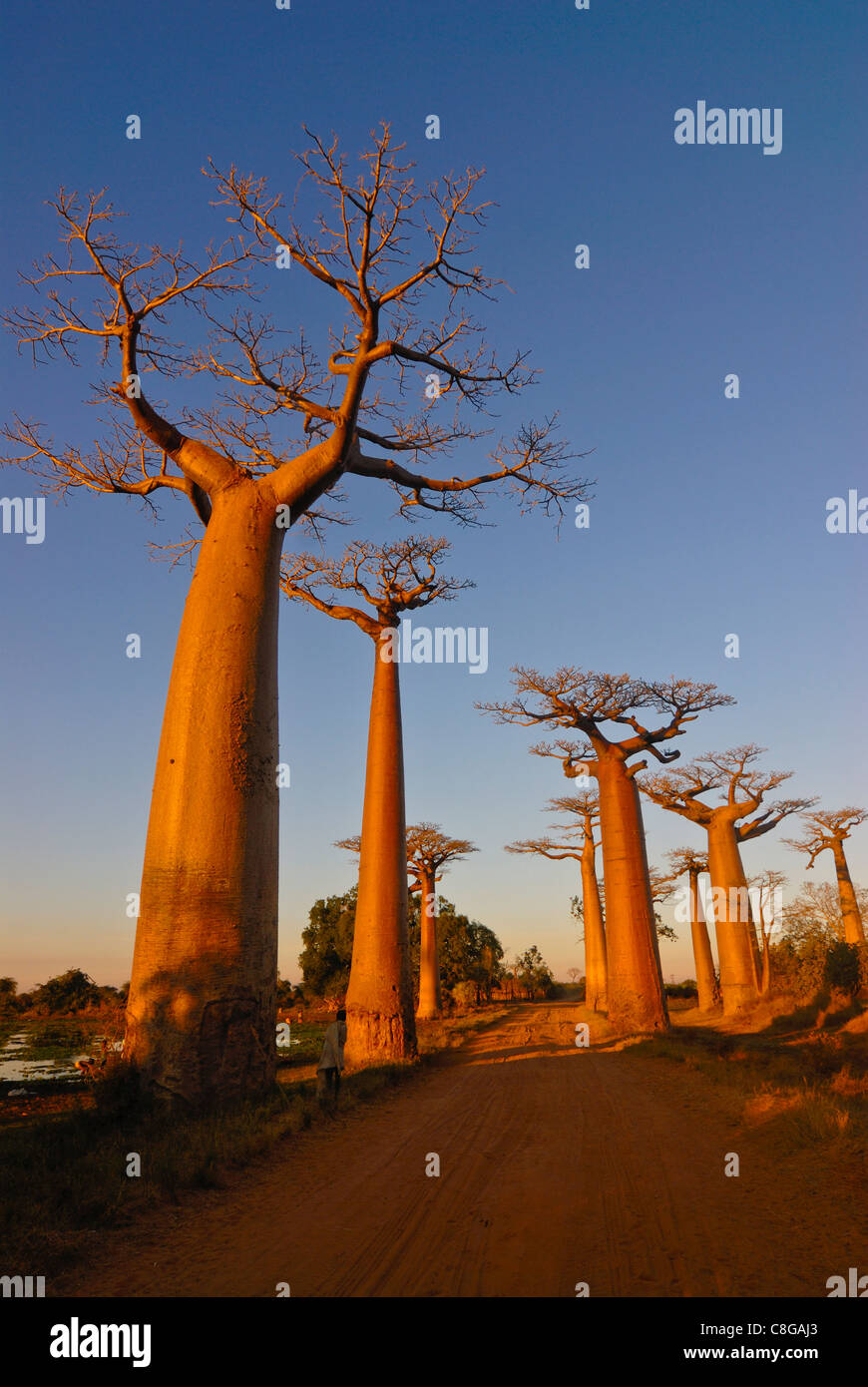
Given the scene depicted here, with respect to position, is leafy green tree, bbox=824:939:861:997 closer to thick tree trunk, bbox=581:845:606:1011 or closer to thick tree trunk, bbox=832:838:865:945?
thick tree trunk, bbox=832:838:865:945

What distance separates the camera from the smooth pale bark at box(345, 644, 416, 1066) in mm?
11500

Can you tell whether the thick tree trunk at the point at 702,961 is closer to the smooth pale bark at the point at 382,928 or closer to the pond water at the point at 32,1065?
the pond water at the point at 32,1065

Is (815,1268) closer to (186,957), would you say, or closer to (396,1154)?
(396,1154)

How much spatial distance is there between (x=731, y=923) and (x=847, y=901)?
275 inches

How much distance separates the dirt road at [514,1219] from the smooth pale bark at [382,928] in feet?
15.2

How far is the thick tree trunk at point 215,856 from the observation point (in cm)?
636

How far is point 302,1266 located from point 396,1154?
2513 mm

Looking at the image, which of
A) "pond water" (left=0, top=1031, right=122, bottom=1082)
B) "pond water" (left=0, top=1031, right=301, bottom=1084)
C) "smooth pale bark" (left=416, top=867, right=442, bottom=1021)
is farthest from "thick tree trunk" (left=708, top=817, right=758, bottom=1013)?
"pond water" (left=0, top=1031, right=122, bottom=1082)

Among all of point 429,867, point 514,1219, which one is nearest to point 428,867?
point 429,867

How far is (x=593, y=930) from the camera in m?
30.3

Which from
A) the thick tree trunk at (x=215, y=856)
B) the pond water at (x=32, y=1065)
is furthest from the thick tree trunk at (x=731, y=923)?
the thick tree trunk at (x=215, y=856)

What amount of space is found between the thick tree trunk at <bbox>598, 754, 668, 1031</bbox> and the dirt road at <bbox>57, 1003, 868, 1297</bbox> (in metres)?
9.67
